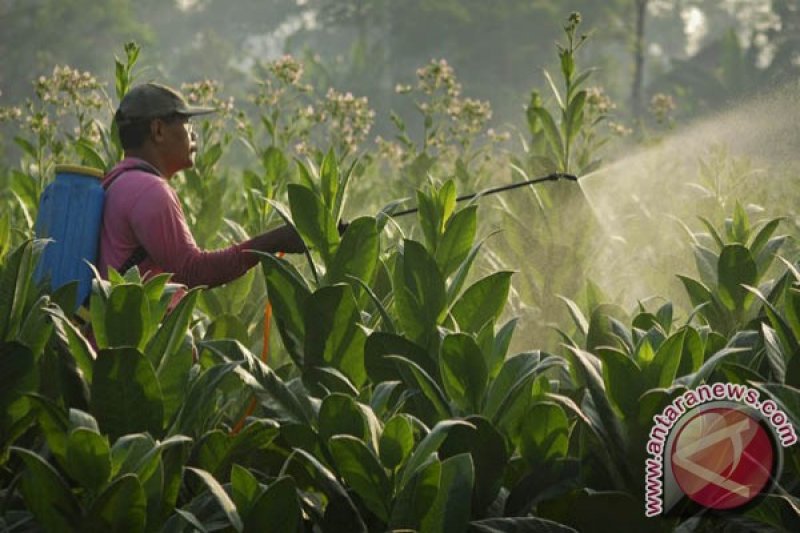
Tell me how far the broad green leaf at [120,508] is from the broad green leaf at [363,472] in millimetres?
383

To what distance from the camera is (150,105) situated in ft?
14.8

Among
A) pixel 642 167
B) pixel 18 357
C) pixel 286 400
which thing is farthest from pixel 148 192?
pixel 642 167

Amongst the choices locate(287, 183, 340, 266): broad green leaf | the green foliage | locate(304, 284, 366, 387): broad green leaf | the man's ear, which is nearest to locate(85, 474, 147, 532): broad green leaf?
the green foliage

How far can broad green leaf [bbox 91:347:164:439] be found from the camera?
2920 mm

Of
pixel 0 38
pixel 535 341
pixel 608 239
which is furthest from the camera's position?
pixel 0 38

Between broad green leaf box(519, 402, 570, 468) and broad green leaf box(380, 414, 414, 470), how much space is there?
342mm

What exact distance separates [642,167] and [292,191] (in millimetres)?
5915

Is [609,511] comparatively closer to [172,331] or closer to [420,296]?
[420,296]

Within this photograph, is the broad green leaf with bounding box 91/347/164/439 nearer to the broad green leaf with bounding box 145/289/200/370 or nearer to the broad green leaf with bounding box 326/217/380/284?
the broad green leaf with bounding box 145/289/200/370

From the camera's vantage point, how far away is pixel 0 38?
143 ft

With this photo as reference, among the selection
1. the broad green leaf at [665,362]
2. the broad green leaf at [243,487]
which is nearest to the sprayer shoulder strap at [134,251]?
the broad green leaf at [243,487]

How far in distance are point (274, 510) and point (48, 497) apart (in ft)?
1.61

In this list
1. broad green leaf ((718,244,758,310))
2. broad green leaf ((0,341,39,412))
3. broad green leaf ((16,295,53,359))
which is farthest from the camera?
broad green leaf ((718,244,758,310))

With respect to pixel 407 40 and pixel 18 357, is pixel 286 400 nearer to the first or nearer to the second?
pixel 18 357
